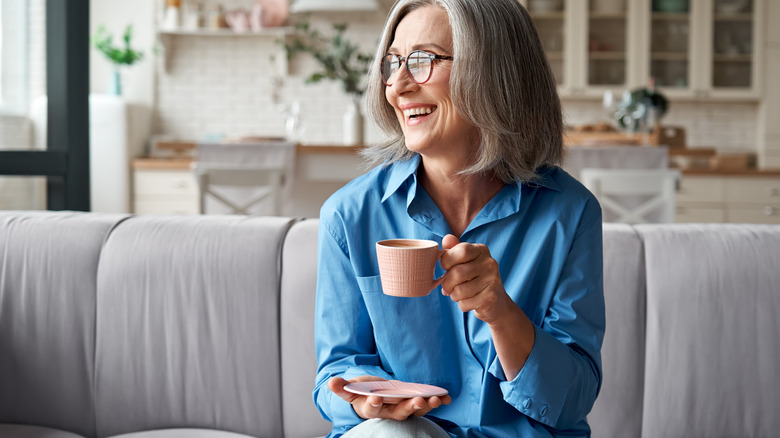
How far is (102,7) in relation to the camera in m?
5.73

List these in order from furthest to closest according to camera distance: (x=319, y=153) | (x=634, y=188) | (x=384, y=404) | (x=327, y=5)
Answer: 1. (x=327, y=5)
2. (x=319, y=153)
3. (x=634, y=188)
4. (x=384, y=404)

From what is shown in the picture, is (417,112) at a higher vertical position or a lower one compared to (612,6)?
lower

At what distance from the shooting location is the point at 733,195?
16.1ft

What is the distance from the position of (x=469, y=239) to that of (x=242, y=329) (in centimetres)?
64

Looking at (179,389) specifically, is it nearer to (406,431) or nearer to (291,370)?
(291,370)

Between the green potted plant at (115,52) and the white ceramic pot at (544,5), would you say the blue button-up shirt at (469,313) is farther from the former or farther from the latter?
the white ceramic pot at (544,5)

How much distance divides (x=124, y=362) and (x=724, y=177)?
173 inches

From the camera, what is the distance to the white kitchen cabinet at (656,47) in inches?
223

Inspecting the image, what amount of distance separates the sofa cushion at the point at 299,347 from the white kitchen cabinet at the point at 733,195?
397cm

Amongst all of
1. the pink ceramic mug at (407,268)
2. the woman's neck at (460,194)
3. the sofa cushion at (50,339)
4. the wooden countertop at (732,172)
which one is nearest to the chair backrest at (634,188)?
the wooden countertop at (732,172)

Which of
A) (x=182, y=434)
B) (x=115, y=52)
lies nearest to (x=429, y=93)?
(x=182, y=434)

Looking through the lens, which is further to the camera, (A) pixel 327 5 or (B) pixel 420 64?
(A) pixel 327 5

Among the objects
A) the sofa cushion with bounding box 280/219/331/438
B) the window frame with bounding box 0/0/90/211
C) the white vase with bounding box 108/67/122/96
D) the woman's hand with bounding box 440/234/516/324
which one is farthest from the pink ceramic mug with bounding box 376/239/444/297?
the white vase with bounding box 108/67/122/96

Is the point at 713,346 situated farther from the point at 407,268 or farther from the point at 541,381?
the point at 407,268
